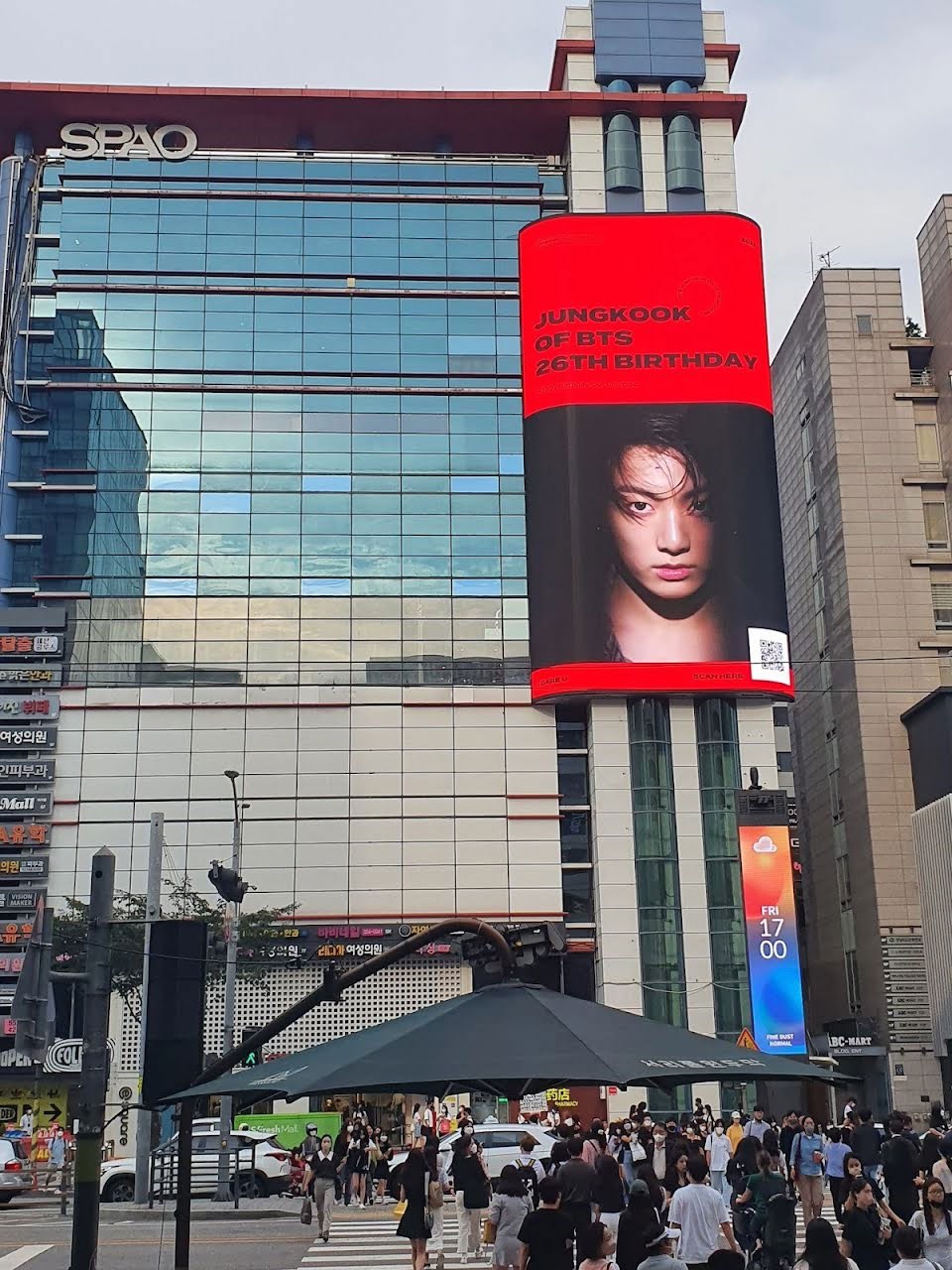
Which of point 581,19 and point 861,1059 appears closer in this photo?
point 861,1059

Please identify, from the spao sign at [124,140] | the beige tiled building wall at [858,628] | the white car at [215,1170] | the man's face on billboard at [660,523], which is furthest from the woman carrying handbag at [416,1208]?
the spao sign at [124,140]

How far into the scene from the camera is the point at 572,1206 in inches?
594

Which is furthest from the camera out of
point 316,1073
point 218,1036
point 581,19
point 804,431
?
point 804,431

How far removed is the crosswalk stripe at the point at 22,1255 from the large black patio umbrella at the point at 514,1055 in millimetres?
9973

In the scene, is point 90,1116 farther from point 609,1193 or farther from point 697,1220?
point 697,1220

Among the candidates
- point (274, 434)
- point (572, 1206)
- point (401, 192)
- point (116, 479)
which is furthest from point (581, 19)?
point (572, 1206)

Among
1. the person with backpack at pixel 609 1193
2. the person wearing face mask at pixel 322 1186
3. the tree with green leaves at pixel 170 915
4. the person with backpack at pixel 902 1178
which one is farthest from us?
the tree with green leaves at pixel 170 915

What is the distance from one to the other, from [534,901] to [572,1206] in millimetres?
43831

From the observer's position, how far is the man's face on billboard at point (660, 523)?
59344 mm

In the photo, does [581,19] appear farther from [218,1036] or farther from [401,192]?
[218,1036]

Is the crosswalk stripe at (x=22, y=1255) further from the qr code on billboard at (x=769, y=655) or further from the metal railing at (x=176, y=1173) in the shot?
the qr code on billboard at (x=769, y=655)

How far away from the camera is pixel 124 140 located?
69188mm

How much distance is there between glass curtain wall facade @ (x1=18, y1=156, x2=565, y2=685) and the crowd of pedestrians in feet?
119

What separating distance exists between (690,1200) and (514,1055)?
3.77 metres
